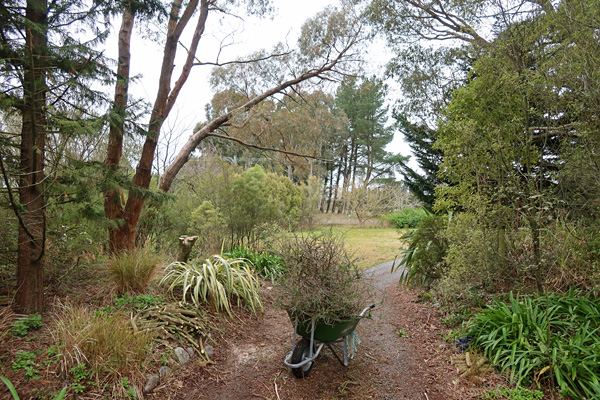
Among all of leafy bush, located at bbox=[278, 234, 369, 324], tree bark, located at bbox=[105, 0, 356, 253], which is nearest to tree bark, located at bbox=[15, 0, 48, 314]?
tree bark, located at bbox=[105, 0, 356, 253]

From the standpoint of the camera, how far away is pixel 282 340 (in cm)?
377

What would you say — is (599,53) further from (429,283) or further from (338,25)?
(338,25)

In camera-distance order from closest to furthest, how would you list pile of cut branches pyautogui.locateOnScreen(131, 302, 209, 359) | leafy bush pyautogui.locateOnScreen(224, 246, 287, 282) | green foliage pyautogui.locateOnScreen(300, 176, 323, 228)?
pile of cut branches pyautogui.locateOnScreen(131, 302, 209, 359) → leafy bush pyautogui.locateOnScreen(224, 246, 287, 282) → green foliage pyautogui.locateOnScreen(300, 176, 323, 228)

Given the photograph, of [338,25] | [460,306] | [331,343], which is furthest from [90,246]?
[338,25]

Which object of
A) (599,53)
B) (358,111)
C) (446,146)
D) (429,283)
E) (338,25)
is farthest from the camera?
(358,111)

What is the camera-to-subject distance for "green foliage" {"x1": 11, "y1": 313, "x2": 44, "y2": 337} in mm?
2636

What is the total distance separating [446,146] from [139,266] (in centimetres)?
437

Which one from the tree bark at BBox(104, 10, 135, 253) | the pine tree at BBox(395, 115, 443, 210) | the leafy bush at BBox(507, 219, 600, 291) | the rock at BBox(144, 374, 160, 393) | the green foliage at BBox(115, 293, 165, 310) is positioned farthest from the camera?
the pine tree at BBox(395, 115, 443, 210)

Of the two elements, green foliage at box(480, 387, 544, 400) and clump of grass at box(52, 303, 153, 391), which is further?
green foliage at box(480, 387, 544, 400)

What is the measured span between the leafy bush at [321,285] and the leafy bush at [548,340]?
1365mm

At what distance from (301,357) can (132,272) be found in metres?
2.12

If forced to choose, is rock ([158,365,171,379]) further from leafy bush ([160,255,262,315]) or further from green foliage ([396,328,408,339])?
green foliage ([396,328,408,339])

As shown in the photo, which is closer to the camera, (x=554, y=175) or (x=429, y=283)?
(x=554, y=175)

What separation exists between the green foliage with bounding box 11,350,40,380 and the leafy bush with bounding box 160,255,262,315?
1.43m
